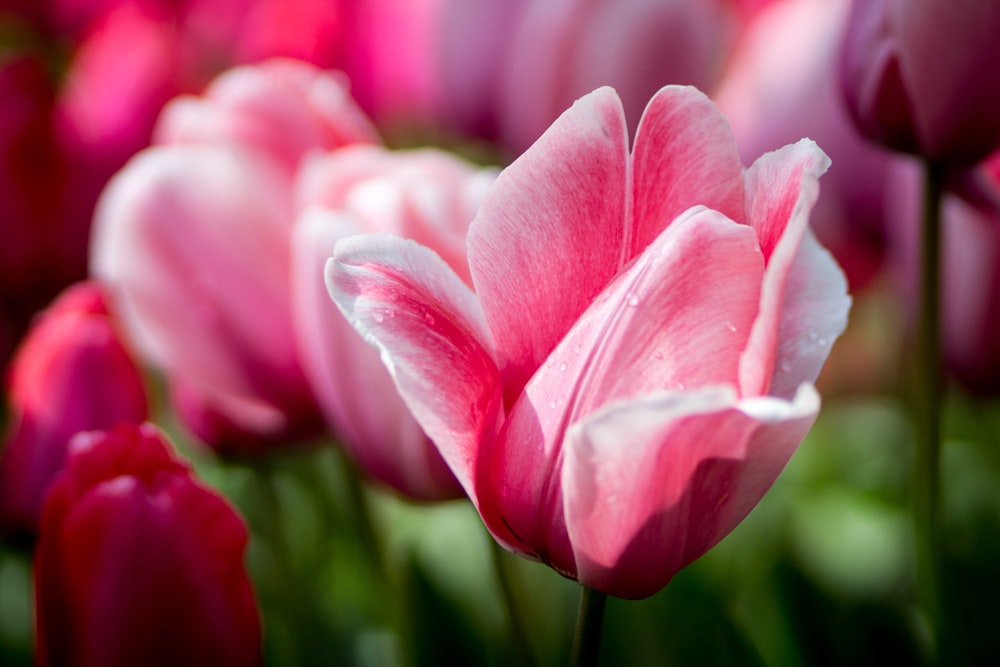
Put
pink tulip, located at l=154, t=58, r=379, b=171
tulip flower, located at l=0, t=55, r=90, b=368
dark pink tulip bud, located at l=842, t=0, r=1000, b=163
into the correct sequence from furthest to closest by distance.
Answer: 1. tulip flower, located at l=0, t=55, r=90, b=368
2. pink tulip, located at l=154, t=58, r=379, b=171
3. dark pink tulip bud, located at l=842, t=0, r=1000, b=163

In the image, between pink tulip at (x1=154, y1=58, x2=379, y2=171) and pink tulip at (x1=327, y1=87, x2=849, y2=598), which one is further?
pink tulip at (x1=154, y1=58, x2=379, y2=171)

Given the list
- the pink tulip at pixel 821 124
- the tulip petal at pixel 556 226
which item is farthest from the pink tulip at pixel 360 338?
the pink tulip at pixel 821 124

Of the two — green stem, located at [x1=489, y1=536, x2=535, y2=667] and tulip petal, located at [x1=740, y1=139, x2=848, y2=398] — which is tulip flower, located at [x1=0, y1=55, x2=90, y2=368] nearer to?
green stem, located at [x1=489, y1=536, x2=535, y2=667]

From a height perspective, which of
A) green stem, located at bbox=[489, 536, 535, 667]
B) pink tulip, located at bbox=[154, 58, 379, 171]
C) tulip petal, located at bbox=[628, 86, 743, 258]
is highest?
tulip petal, located at bbox=[628, 86, 743, 258]

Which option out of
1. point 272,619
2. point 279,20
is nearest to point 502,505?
point 272,619

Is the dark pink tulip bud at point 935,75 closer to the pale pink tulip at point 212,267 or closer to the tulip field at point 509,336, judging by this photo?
the tulip field at point 509,336

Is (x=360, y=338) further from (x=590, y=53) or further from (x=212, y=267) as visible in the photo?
(x=590, y=53)

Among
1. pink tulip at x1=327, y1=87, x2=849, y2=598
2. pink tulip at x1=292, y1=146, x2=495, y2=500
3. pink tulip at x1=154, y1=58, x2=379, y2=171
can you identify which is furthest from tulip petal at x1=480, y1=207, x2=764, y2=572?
pink tulip at x1=154, y1=58, x2=379, y2=171
